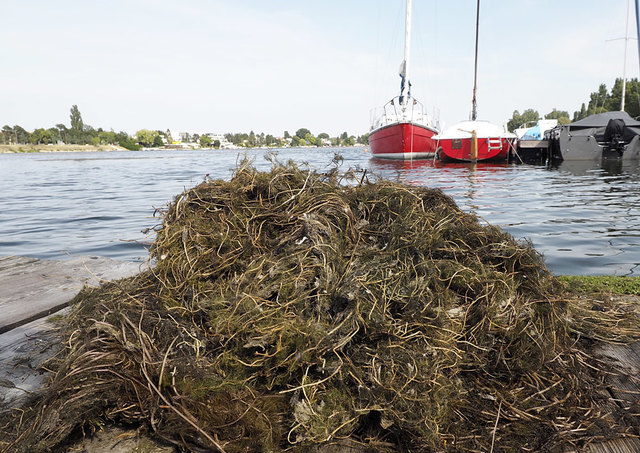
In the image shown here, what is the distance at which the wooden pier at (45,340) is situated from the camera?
178cm

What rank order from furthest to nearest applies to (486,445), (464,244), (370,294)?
(464,244)
(370,294)
(486,445)

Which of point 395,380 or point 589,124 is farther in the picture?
point 589,124

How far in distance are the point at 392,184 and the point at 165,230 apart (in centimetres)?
161

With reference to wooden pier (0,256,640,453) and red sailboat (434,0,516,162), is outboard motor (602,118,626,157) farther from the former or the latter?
wooden pier (0,256,640,453)

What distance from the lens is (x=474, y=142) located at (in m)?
28.2

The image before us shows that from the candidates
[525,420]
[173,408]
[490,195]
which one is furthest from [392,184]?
[490,195]

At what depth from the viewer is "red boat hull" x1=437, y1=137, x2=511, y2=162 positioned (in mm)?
28578

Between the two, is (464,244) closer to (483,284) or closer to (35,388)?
(483,284)

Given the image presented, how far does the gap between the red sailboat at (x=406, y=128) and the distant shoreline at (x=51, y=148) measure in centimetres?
13000

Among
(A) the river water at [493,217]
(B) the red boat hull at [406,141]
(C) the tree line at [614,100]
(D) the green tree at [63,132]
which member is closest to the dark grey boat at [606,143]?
(A) the river water at [493,217]

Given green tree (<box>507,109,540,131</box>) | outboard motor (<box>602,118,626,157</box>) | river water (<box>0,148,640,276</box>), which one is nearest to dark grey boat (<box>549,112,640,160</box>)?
outboard motor (<box>602,118,626,157</box>)

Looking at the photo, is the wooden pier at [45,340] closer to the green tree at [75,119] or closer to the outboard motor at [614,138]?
the outboard motor at [614,138]

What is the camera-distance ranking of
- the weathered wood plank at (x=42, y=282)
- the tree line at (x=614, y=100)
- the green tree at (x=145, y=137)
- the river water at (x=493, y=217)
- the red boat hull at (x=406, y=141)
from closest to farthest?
the weathered wood plank at (x=42, y=282), the river water at (x=493, y=217), the red boat hull at (x=406, y=141), the tree line at (x=614, y=100), the green tree at (x=145, y=137)

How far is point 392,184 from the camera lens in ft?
9.58
